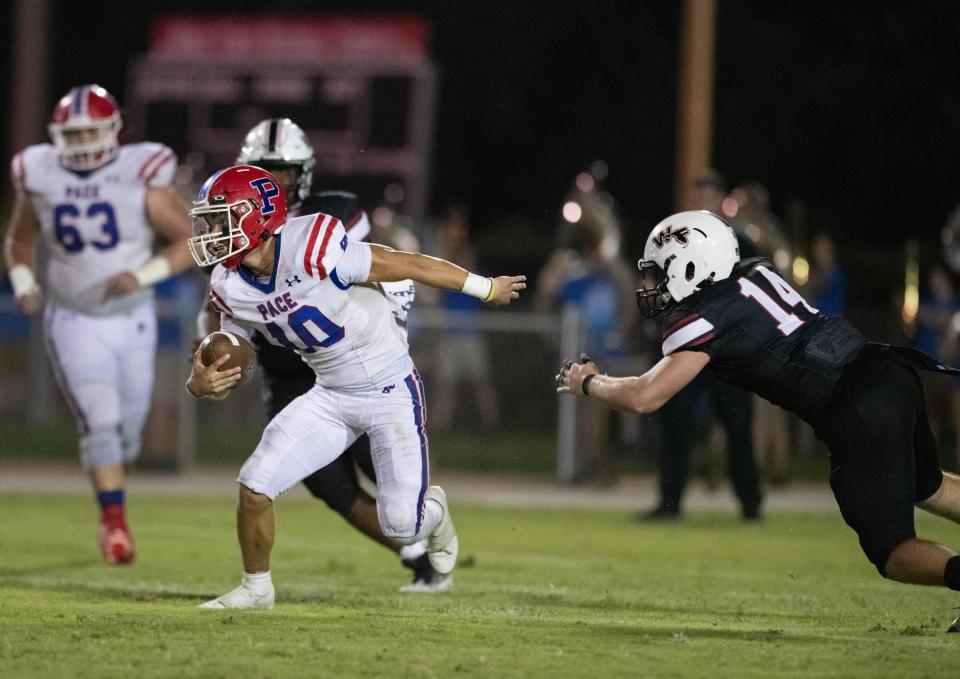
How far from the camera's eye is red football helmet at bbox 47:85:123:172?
838 cm

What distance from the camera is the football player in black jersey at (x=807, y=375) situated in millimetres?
6059

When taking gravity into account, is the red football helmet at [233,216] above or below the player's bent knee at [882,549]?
above

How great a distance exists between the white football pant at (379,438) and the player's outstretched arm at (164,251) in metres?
1.95

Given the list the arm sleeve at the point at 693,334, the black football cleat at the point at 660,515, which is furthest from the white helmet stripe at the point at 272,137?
the black football cleat at the point at 660,515

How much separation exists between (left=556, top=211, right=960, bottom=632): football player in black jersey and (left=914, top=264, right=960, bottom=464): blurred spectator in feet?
24.5

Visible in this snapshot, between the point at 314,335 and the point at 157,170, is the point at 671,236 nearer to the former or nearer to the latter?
the point at 314,335

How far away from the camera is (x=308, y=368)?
7324mm

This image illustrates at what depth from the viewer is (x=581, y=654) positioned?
552 cm

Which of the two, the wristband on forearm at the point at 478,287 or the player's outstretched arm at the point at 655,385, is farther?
the wristband on forearm at the point at 478,287

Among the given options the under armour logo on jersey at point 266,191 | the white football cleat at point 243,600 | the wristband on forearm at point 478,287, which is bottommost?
the white football cleat at point 243,600

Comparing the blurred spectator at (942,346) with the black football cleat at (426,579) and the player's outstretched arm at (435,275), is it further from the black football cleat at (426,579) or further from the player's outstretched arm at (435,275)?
the player's outstretched arm at (435,275)

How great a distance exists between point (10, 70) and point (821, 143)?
14.5 m

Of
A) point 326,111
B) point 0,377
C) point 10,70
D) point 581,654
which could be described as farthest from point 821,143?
point 581,654

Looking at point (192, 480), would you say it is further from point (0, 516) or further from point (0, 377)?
point (0, 377)
